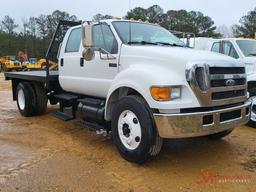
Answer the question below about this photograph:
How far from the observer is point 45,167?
15.9 ft

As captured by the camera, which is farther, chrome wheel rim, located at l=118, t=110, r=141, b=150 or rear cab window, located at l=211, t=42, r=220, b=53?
rear cab window, located at l=211, t=42, r=220, b=53

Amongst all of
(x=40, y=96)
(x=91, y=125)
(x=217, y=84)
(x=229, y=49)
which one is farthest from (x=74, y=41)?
(x=229, y=49)

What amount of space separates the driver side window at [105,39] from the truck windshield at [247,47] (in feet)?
12.9

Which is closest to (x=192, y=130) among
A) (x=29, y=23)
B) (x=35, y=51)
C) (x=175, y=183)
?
(x=175, y=183)

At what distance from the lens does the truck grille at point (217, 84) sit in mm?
4414

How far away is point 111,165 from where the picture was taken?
4.93m

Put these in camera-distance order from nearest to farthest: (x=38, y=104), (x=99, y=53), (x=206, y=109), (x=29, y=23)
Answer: (x=206, y=109), (x=99, y=53), (x=38, y=104), (x=29, y=23)

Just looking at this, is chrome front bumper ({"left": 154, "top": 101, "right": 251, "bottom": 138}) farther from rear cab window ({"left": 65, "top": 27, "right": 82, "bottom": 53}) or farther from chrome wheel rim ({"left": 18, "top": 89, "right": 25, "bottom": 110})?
chrome wheel rim ({"left": 18, "top": 89, "right": 25, "bottom": 110})

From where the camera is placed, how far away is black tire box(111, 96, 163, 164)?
14.9 feet

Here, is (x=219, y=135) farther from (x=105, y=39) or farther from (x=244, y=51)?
(x=244, y=51)

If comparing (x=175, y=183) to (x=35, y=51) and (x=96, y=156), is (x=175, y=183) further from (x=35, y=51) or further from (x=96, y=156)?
(x=35, y=51)

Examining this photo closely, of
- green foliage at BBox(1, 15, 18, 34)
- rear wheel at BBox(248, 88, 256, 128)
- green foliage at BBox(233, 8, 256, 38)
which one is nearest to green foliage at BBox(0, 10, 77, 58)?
green foliage at BBox(1, 15, 18, 34)

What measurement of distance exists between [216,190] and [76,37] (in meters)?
4.18

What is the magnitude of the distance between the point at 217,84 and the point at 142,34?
6.07ft
